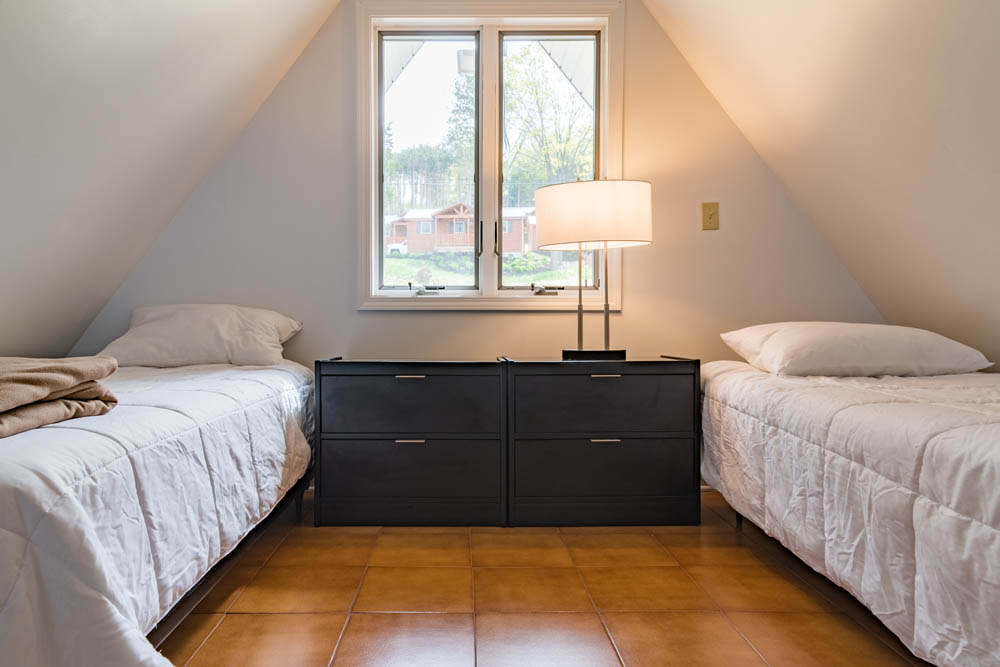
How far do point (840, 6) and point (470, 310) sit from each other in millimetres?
1721

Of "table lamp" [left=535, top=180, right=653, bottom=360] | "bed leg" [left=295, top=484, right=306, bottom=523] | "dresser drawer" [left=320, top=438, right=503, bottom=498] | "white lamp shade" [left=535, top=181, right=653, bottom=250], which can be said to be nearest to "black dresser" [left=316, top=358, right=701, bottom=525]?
"dresser drawer" [left=320, top=438, right=503, bottom=498]

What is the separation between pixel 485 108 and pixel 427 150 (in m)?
0.33

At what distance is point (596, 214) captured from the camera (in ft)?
7.71

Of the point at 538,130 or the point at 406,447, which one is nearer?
the point at 406,447

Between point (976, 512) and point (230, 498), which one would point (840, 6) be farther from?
point (230, 498)

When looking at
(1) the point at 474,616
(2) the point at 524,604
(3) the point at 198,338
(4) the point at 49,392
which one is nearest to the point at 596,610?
(2) the point at 524,604

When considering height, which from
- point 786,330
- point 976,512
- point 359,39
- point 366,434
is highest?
point 359,39

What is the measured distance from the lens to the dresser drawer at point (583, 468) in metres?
2.28

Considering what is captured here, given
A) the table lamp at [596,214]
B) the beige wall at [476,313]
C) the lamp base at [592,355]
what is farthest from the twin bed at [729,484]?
the table lamp at [596,214]

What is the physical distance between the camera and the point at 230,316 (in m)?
2.51

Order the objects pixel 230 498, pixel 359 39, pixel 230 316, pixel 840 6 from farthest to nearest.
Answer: pixel 359 39 < pixel 230 316 < pixel 840 6 < pixel 230 498

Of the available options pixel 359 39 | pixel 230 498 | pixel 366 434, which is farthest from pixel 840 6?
pixel 230 498

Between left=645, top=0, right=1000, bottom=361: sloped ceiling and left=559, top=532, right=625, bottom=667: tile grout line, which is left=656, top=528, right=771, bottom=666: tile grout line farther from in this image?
left=645, top=0, right=1000, bottom=361: sloped ceiling

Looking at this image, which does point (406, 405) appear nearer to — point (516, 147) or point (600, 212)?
point (600, 212)
